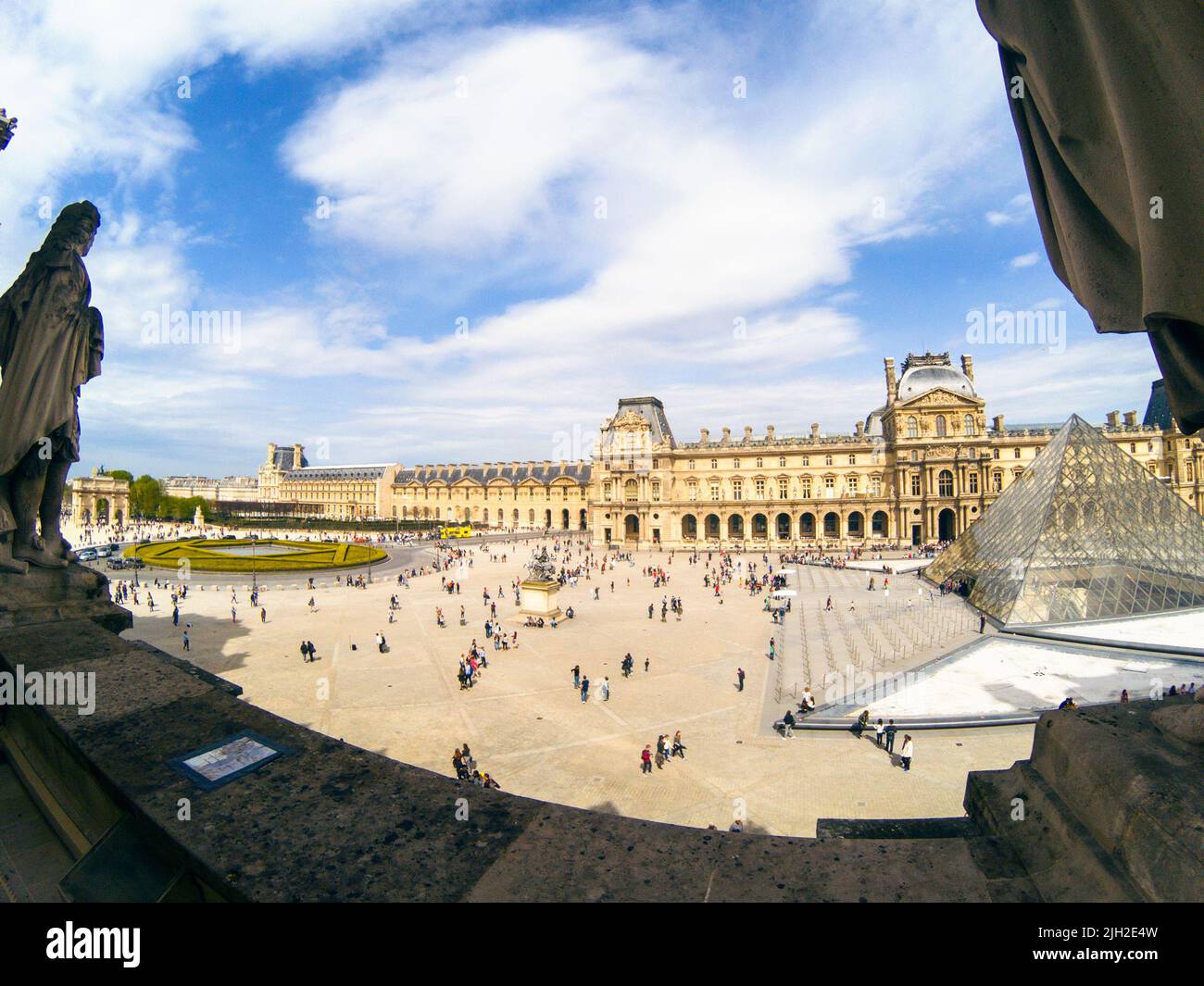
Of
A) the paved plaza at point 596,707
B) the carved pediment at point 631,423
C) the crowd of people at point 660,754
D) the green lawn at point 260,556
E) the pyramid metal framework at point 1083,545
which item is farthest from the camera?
the carved pediment at point 631,423

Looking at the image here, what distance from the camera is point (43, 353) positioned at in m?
6.38

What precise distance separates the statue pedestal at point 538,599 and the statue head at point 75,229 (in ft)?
73.7

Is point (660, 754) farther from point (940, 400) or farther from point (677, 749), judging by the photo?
point (940, 400)

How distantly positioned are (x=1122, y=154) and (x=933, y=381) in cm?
7470

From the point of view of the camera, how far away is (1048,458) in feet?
121

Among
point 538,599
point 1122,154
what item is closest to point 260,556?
point 538,599

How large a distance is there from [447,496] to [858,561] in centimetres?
8343

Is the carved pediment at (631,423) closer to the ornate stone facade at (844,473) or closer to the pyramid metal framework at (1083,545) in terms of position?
the ornate stone facade at (844,473)

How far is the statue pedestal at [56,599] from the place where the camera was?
20.7 feet

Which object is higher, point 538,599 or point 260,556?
point 260,556

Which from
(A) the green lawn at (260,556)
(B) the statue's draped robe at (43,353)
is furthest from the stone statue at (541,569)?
(A) the green lawn at (260,556)

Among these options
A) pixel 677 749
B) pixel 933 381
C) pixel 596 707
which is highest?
pixel 933 381

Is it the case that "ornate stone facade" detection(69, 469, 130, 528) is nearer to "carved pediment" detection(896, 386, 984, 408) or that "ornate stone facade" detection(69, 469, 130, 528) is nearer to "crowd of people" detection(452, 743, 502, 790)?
"crowd of people" detection(452, 743, 502, 790)
